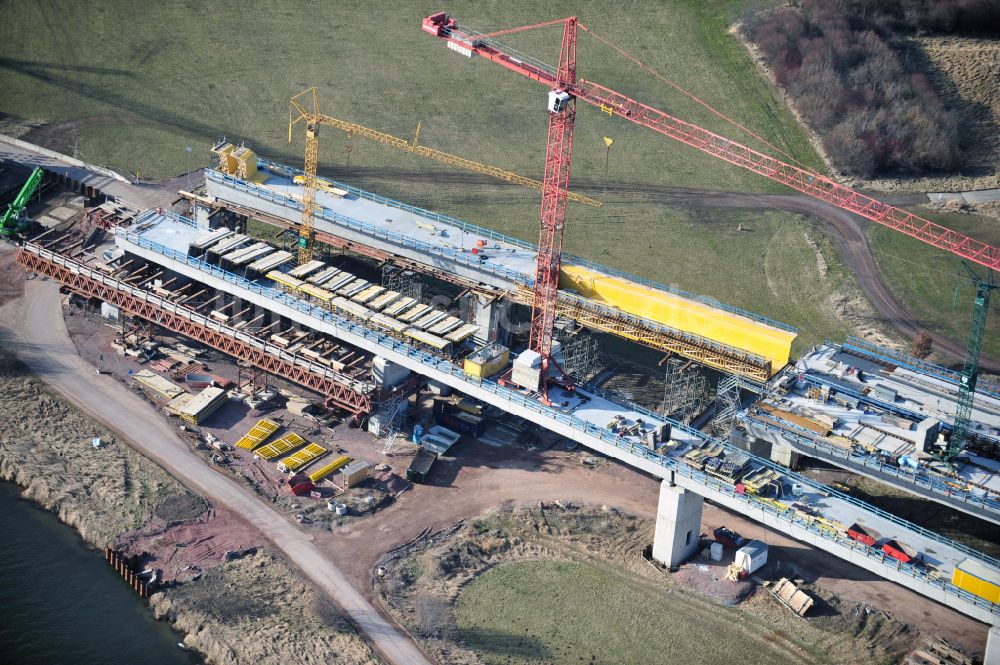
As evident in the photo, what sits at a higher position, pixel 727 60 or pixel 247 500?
pixel 727 60

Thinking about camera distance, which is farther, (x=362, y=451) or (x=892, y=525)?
(x=362, y=451)

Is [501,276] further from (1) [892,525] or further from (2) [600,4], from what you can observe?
(2) [600,4]

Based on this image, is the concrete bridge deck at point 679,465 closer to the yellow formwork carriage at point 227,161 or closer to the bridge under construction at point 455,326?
the bridge under construction at point 455,326

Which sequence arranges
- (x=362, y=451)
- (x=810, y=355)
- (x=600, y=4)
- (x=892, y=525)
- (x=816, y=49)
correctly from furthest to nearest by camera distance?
(x=600, y=4), (x=816, y=49), (x=810, y=355), (x=362, y=451), (x=892, y=525)

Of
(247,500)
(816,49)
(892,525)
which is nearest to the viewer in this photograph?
(892,525)

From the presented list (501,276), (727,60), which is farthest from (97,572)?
(727,60)

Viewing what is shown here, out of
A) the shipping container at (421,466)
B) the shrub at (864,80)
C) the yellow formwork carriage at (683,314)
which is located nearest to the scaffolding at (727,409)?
the yellow formwork carriage at (683,314)

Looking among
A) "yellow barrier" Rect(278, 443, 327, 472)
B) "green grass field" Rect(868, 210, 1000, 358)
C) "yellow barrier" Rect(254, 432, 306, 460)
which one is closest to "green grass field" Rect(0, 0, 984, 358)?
"green grass field" Rect(868, 210, 1000, 358)

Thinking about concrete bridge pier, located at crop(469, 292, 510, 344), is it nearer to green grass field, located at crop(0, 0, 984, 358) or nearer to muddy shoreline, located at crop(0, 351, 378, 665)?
green grass field, located at crop(0, 0, 984, 358)
